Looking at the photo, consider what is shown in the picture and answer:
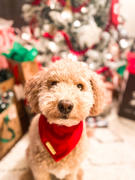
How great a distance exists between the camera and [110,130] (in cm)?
159

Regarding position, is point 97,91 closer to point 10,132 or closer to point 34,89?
point 34,89

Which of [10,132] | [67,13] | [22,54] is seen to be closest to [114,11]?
[67,13]

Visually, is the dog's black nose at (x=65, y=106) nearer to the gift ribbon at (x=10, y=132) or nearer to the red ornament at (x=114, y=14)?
the gift ribbon at (x=10, y=132)

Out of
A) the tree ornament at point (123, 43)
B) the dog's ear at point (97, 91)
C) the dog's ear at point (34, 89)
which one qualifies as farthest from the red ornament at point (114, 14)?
the dog's ear at point (34, 89)

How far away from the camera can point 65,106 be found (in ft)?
2.18

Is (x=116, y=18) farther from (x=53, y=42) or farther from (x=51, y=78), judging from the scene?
(x=51, y=78)

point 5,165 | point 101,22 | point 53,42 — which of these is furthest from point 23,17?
point 5,165

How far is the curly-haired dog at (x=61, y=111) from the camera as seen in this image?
70 centimetres

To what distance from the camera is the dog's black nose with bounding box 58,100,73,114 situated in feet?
2.18

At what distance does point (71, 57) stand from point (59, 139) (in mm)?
839

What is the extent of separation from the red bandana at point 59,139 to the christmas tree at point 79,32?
32.1 inches

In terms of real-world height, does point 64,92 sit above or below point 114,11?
below

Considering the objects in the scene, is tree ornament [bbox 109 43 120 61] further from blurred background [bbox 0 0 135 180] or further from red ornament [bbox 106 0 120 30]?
red ornament [bbox 106 0 120 30]

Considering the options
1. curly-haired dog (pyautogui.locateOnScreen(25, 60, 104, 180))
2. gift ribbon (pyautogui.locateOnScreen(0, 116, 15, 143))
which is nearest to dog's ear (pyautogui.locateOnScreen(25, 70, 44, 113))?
curly-haired dog (pyautogui.locateOnScreen(25, 60, 104, 180))
